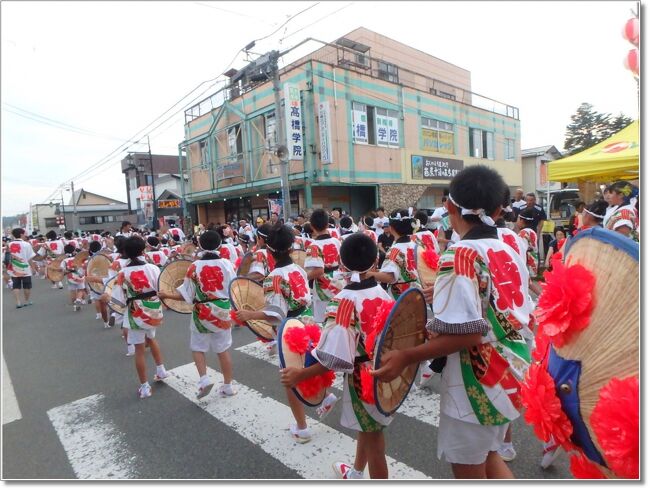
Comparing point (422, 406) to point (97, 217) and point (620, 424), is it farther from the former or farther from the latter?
point (97, 217)

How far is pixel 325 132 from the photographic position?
17375mm

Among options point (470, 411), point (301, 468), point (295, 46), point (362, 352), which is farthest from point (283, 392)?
point (295, 46)

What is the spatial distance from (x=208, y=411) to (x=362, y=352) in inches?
94.4

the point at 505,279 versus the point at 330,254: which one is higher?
the point at 505,279

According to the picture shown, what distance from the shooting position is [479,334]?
1688 millimetres

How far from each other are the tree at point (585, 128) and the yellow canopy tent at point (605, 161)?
2265cm

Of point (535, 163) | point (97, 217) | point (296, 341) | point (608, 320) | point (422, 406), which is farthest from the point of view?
point (97, 217)

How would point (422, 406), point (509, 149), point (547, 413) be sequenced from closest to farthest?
point (547, 413) < point (422, 406) < point (509, 149)

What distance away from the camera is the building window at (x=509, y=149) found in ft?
92.8

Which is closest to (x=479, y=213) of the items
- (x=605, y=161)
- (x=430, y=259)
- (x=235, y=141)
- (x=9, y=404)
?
(x=430, y=259)

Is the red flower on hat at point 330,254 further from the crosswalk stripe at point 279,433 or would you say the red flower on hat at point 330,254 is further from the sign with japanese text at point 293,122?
the sign with japanese text at point 293,122

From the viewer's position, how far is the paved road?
2980mm

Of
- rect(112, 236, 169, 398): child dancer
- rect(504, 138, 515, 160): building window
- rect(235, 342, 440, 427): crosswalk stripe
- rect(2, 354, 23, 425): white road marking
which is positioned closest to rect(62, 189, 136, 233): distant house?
rect(504, 138, 515, 160): building window

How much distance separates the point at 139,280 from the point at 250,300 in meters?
1.59
